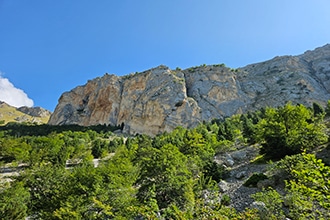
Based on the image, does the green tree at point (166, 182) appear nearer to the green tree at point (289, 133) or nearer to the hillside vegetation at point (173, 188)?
the hillside vegetation at point (173, 188)

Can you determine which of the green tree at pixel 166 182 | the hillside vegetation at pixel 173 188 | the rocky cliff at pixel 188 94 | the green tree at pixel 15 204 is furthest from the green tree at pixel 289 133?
the rocky cliff at pixel 188 94

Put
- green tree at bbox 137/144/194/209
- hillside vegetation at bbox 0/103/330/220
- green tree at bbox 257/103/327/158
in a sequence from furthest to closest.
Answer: green tree at bbox 257/103/327/158, green tree at bbox 137/144/194/209, hillside vegetation at bbox 0/103/330/220

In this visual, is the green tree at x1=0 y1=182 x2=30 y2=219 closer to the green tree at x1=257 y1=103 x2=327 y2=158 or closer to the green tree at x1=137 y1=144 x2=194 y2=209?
the green tree at x1=137 y1=144 x2=194 y2=209

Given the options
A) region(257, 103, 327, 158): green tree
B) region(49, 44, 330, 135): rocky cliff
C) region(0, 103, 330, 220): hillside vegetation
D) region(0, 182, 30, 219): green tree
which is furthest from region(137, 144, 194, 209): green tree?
region(49, 44, 330, 135): rocky cliff

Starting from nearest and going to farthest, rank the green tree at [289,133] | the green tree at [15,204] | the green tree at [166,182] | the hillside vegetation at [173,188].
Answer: the hillside vegetation at [173,188], the green tree at [166,182], the green tree at [15,204], the green tree at [289,133]

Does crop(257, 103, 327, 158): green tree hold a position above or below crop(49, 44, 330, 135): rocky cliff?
below

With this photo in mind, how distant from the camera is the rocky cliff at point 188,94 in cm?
9707

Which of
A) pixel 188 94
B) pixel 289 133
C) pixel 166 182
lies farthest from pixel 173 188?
pixel 188 94

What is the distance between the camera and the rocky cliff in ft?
318

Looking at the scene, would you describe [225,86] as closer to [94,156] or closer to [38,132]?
[94,156]

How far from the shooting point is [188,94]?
11044 cm

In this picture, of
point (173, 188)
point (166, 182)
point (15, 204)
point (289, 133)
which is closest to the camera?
point (173, 188)

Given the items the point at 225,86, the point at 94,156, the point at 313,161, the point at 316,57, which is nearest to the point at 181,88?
the point at 225,86

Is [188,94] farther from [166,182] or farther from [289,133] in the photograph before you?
[166,182]
